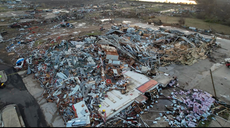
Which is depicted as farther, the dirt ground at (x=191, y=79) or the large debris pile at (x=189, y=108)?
the dirt ground at (x=191, y=79)

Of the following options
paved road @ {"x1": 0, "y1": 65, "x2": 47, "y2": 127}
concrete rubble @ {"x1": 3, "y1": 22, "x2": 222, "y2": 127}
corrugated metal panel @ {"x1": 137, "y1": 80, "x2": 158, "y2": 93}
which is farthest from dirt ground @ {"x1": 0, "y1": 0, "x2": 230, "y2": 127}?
corrugated metal panel @ {"x1": 137, "y1": 80, "x2": 158, "y2": 93}

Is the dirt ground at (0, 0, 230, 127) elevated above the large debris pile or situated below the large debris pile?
above

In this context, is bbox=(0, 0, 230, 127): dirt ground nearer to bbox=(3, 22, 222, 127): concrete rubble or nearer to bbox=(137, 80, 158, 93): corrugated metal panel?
Result: bbox=(3, 22, 222, 127): concrete rubble

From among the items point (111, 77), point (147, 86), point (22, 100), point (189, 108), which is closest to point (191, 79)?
point (189, 108)

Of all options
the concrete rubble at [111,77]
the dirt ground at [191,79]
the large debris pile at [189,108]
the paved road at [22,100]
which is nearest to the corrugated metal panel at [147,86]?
the concrete rubble at [111,77]

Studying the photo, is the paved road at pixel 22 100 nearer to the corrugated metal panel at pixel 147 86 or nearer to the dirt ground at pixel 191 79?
the dirt ground at pixel 191 79

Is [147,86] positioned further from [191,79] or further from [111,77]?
[191,79]

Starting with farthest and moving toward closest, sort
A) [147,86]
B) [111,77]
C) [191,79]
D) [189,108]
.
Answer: [191,79] → [111,77] → [147,86] → [189,108]
